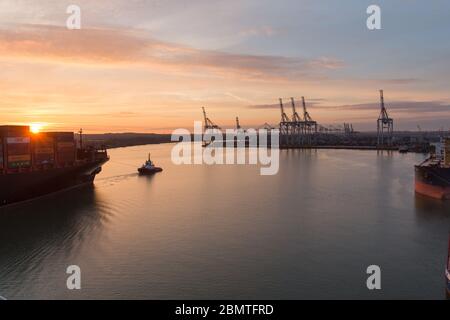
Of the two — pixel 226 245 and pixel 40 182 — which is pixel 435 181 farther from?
pixel 40 182

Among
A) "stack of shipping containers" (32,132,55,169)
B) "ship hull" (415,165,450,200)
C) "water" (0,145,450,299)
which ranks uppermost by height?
"stack of shipping containers" (32,132,55,169)

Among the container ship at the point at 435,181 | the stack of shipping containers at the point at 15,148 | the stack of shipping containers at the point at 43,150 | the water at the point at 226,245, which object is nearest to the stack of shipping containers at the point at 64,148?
the stack of shipping containers at the point at 43,150

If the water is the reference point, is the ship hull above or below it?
above

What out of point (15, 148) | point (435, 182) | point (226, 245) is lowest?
point (226, 245)

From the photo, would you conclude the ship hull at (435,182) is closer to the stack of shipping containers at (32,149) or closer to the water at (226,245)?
the water at (226,245)

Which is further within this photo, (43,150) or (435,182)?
(43,150)

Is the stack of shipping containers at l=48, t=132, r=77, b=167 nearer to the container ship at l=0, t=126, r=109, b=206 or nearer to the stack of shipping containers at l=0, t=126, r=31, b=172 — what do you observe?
the container ship at l=0, t=126, r=109, b=206

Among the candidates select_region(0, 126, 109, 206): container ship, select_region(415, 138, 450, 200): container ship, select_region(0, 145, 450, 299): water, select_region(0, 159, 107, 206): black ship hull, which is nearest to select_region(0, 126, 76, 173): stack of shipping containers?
select_region(0, 126, 109, 206): container ship

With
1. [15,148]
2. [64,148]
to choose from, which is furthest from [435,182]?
[15,148]
